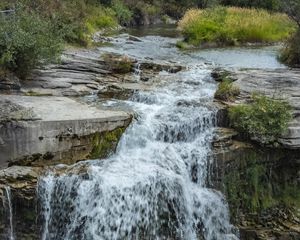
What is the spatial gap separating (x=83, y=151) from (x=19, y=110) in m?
1.68

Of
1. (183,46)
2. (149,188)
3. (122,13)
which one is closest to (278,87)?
(149,188)

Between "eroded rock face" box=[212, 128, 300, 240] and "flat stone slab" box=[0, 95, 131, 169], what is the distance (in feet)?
8.33

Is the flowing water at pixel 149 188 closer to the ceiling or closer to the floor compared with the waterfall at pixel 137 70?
closer to the floor

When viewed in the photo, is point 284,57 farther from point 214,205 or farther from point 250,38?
point 214,205

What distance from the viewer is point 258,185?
1208 cm

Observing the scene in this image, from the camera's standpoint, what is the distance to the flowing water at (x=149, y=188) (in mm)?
10664

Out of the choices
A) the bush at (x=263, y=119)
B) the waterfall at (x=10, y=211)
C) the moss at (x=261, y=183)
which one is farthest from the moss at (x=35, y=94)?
the moss at (x=261, y=183)

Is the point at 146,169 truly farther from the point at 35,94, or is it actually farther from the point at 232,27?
the point at 232,27

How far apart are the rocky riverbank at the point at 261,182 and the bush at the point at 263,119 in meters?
0.23

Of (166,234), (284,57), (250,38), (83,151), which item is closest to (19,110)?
(83,151)

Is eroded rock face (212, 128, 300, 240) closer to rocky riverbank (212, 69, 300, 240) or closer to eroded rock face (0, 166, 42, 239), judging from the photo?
rocky riverbank (212, 69, 300, 240)

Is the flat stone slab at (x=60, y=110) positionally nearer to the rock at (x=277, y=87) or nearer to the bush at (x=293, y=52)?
the rock at (x=277, y=87)

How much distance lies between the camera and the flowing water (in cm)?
1066

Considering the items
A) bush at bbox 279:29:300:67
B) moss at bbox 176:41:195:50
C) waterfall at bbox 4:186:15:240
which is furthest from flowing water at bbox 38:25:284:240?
moss at bbox 176:41:195:50
